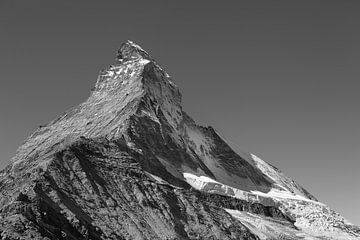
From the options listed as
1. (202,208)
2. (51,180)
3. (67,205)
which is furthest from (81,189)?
(202,208)

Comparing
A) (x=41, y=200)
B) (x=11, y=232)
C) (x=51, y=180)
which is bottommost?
(x=11, y=232)

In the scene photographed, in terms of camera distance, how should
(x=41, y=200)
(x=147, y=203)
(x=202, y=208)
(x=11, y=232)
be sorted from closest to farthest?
(x=11, y=232), (x=41, y=200), (x=147, y=203), (x=202, y=208)

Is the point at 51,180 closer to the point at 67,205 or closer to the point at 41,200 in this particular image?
the point at 67,205

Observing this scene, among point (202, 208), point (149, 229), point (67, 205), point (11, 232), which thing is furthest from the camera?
point (202, 208)

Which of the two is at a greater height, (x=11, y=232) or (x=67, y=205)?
(x=67, y=205)

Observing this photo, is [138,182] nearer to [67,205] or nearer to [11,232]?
[67,205]

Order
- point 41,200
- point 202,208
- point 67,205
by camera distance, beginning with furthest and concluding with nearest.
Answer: point 202,208, point 67,205, point 41,200

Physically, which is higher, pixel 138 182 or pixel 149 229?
pixel 138 182

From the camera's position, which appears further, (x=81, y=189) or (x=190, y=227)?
(x=190, y=227)

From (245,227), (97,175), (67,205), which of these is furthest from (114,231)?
(245,227)
